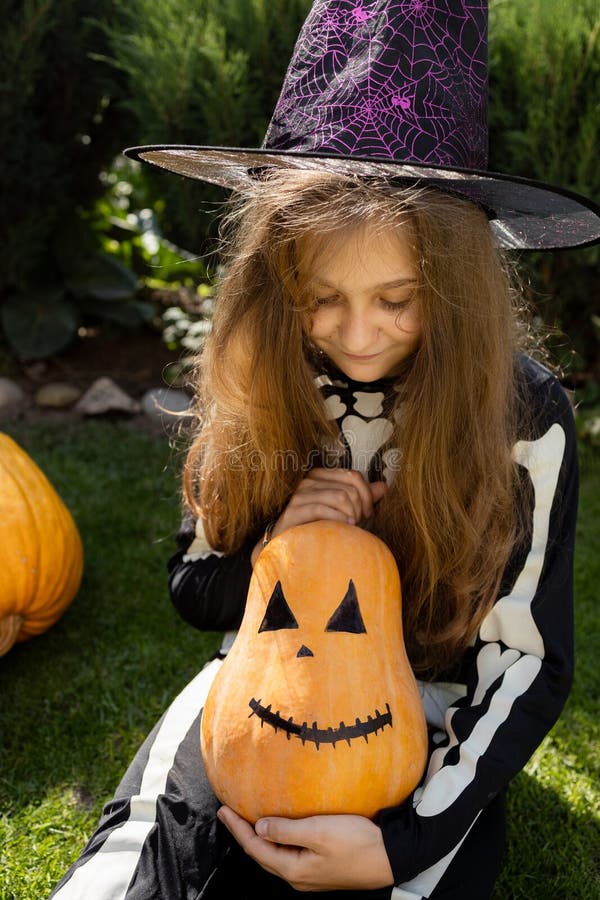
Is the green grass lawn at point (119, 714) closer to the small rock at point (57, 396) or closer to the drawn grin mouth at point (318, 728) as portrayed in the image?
the drawn grin mouth at point (318, 728)

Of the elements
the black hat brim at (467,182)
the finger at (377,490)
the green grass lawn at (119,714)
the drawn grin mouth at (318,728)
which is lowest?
the green grass lawn at (119,714)

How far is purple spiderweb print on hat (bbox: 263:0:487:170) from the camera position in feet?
4.65

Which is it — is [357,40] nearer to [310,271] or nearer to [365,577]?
[310,271]

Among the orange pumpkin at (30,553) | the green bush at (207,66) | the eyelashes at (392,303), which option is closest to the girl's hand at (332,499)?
the eyelashes at (392,303)

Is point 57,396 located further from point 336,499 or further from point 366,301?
point 366,301

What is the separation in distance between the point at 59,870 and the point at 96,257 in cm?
340

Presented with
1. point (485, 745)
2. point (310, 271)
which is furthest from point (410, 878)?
point (310, 271)

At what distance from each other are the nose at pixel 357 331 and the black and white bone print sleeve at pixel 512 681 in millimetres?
374

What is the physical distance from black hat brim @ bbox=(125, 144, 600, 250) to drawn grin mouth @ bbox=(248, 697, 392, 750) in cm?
91

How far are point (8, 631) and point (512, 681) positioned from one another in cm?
149

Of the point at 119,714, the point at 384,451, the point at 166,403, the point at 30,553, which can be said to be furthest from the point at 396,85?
the point at 166,403

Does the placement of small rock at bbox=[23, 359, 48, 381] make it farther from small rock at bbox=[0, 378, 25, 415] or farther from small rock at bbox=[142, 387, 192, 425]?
small rock at bbox=[142, 387, 192, 425]

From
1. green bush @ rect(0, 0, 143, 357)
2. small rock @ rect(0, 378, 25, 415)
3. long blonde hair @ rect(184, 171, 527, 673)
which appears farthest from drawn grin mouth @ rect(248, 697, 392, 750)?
green bush @ rect(0, 0, 143, 357)

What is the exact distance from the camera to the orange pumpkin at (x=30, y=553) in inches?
96.2
